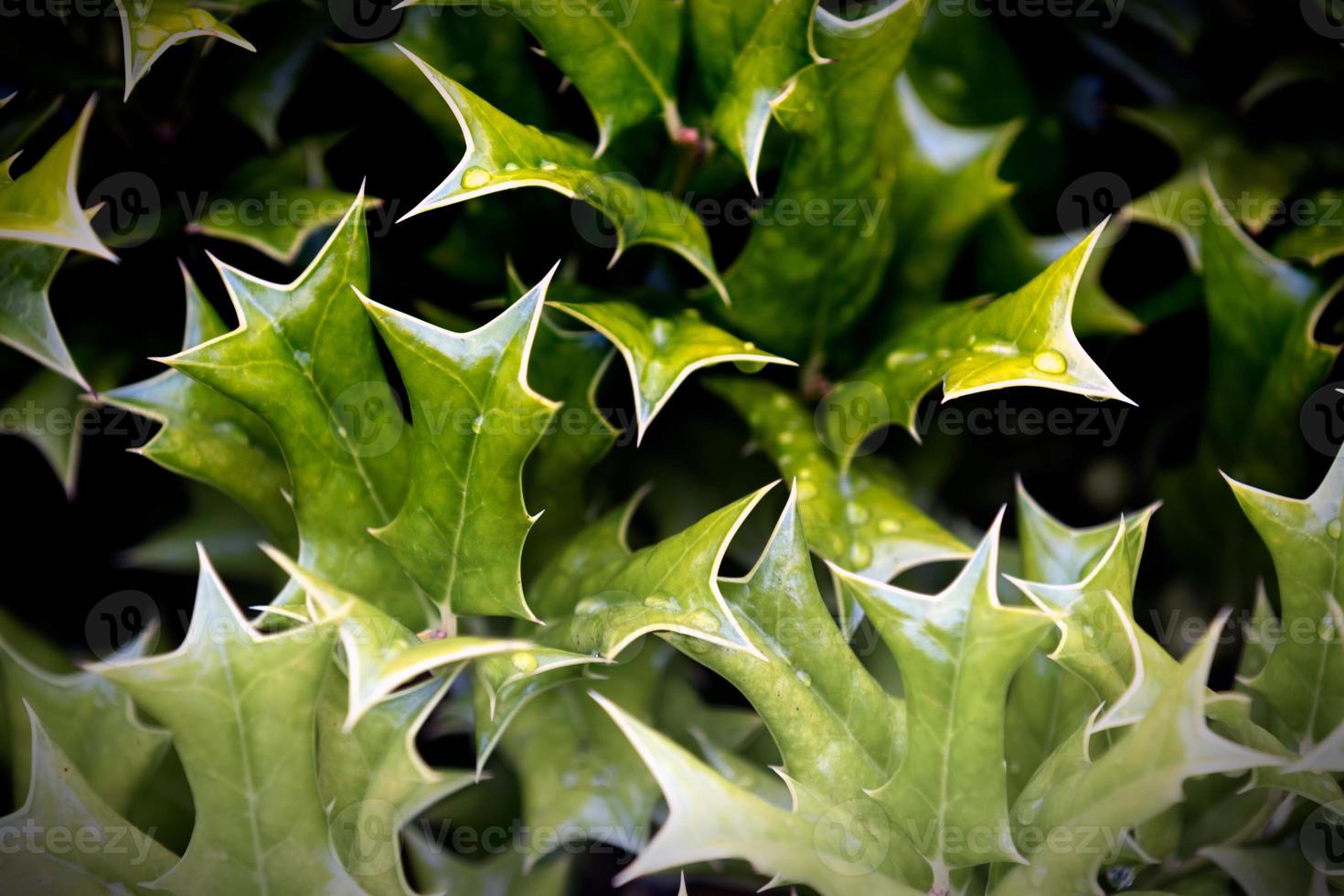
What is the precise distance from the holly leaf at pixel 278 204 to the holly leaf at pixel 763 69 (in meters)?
0.26

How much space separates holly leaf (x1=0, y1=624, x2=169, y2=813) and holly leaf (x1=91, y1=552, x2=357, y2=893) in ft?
0.39

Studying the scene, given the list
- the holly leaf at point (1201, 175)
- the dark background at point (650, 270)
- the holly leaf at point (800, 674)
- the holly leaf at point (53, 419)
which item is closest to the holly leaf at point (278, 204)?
the dark background at point (650, 270)

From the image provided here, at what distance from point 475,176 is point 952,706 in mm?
428

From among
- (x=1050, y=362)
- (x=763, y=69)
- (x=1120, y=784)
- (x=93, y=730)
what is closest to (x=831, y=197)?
(x=763, y=69)

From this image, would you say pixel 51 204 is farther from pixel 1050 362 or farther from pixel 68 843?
pixel 1050 362

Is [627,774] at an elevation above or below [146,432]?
below

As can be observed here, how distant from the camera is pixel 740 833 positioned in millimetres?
550

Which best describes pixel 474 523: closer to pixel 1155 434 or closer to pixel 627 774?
pixel 627 774

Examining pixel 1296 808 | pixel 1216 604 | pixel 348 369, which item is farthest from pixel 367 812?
pixel 1216 604

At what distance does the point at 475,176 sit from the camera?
59cm

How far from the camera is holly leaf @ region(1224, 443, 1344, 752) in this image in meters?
0.65

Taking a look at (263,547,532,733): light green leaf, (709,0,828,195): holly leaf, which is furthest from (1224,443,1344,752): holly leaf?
(263,547,532,733): light green leaf

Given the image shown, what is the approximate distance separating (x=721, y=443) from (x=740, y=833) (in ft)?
1.20

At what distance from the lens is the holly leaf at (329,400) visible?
623 millimetres
